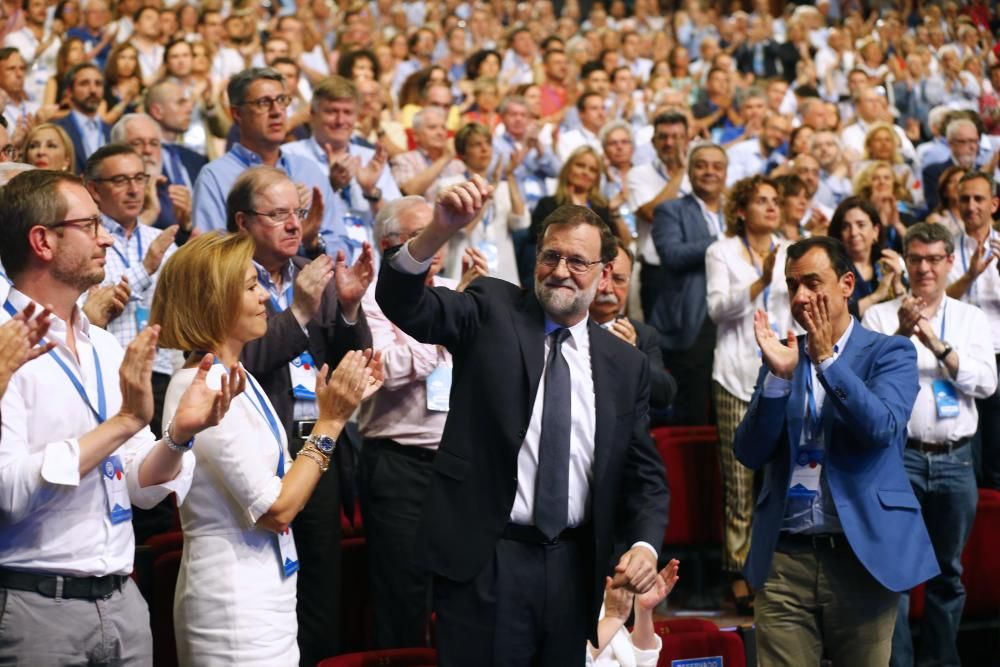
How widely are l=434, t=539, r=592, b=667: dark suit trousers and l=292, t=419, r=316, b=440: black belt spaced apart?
0.98 metres

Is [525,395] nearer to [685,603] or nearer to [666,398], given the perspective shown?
[666,398]

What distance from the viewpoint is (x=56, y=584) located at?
8.89 feet

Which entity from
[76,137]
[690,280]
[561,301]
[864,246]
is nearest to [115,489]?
Result: [561,301]

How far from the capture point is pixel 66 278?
112 inches

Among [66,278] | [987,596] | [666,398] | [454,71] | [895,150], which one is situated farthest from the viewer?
[454,71]

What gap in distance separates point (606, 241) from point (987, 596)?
3.13m

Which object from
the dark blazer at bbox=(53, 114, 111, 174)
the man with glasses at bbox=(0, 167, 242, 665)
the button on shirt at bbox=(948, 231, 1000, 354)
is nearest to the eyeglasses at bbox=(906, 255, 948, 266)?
the button on shirt at bbox=(948, 231, 1000, 354)

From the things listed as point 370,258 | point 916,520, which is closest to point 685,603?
point 916,520

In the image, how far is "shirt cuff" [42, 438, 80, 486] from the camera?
8.52 ft

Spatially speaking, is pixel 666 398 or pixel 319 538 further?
pixel 666 398

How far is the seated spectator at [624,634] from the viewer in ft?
11.7

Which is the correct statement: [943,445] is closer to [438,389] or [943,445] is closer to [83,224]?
[438,389]

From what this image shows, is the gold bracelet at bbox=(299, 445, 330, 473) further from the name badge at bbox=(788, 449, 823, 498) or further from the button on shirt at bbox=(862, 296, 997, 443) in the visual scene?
the button on shirt at bbox=(862, 296, 997, 443)

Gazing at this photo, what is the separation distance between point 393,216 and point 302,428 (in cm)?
91
